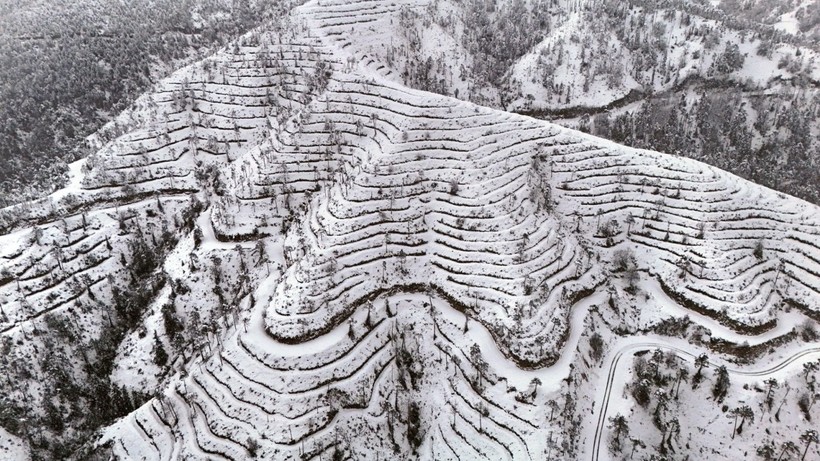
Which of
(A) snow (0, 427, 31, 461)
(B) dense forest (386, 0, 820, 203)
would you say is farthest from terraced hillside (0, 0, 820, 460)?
(B) dense forest (386, 0, 820, 203)

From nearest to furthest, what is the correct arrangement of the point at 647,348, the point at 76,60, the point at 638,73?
the point at 647,348 < the point at 76,60 < the point at 638,73

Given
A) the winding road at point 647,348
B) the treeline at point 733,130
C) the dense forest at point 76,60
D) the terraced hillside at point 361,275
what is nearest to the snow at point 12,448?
the terraced hillside at point 361,275

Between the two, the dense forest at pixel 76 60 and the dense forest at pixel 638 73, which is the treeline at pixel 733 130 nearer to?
the dense forest at pixel 638 73

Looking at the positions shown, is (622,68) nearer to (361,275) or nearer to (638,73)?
(638,73)

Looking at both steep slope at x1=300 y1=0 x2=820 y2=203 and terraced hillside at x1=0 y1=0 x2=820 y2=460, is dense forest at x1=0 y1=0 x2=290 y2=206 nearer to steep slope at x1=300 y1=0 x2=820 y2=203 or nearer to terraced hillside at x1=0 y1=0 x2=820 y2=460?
terraced hillside at x1=0 y1=0 x2=820 y2=460

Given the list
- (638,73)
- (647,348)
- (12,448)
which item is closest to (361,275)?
(647,348)

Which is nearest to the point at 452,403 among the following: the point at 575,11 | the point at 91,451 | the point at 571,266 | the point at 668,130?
the point at 571,266

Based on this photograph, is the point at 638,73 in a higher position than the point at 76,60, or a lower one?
lower
